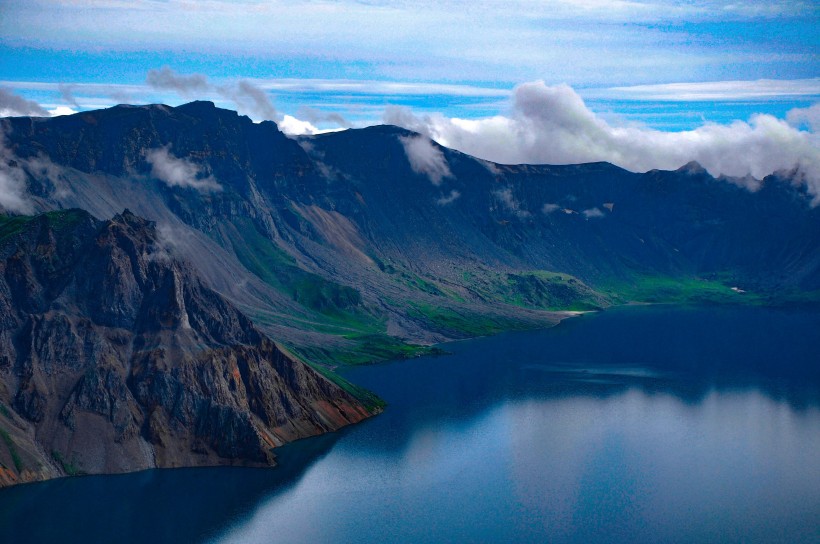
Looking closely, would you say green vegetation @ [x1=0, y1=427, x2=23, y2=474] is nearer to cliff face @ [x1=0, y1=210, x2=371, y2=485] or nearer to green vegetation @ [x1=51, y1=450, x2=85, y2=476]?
cliff face @ [x1=0, y1=210, x2=371, y2=485]

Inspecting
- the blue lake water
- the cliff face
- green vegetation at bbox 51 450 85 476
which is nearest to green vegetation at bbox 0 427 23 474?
the cliff face

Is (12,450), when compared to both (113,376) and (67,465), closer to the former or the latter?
(67,465)

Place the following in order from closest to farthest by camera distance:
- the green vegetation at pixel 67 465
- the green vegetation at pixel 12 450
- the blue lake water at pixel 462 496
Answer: the blue lake water at pixel 462 496 < the green vegetation at pixel 12 450 < the green vegetation at pixel 67 465

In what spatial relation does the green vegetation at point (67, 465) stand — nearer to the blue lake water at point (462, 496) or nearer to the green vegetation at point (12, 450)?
the blue lake water at point (462, 496)

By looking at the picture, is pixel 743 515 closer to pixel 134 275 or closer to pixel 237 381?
pixel 237 381

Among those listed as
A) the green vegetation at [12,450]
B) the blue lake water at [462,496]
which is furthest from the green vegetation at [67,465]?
the green vegetation at [12,450]

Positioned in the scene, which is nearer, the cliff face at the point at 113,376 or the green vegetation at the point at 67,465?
the green vegetation at the point at 67,465
